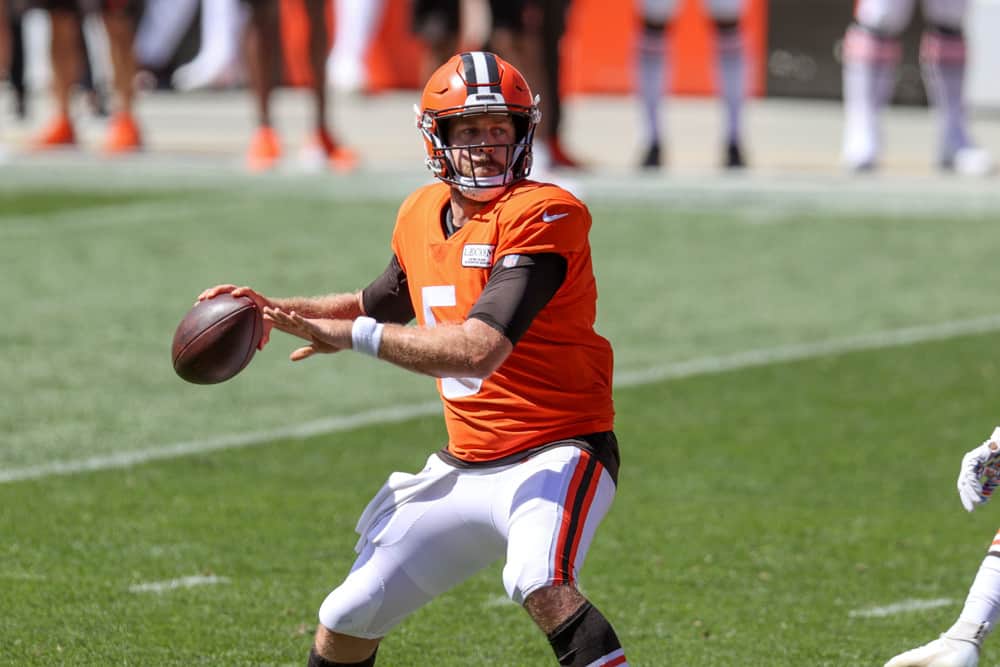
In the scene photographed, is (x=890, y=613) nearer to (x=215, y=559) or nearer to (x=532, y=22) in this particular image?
(x=215, y=559)

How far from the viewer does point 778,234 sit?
1148 cm

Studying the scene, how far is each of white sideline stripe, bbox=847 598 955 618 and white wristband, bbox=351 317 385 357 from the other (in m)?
1.80

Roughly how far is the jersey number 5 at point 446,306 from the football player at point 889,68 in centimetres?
907

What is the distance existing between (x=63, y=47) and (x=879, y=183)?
5602 millimetres

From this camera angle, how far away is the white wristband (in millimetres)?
4008

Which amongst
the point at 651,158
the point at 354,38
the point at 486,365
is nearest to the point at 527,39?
the point at 651,158

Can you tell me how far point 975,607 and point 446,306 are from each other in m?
1.27

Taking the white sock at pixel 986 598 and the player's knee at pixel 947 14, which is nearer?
the white sock at pixel 986 598

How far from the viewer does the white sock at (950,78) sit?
12938mm

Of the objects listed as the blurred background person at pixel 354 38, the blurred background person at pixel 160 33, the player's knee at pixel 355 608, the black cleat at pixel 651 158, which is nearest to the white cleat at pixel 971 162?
the black cleat at pixel 651 158

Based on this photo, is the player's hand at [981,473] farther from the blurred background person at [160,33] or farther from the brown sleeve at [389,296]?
the blurred background person at [160,33]

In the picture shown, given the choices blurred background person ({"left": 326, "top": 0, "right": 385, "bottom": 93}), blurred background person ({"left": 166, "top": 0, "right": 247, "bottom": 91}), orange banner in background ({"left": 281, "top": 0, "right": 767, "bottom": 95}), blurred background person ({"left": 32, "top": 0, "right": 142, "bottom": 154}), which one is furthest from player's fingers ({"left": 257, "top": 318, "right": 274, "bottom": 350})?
blurred background person ({"left": 166, "top": 0, "right": 247, "bottom": 91})

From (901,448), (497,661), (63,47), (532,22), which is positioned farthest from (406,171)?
(497,661)

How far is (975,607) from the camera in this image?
4.16 metres
